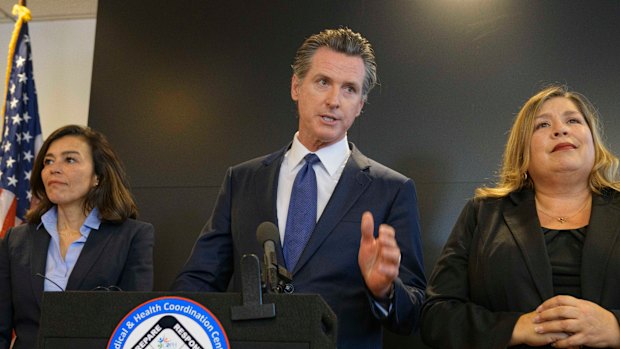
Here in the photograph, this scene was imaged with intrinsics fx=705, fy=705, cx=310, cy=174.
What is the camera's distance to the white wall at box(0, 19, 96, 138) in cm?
461

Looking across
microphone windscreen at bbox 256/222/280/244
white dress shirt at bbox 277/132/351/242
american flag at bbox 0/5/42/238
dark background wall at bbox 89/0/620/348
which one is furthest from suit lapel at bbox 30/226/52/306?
microphone windscreen at bbox 256/222/280/244

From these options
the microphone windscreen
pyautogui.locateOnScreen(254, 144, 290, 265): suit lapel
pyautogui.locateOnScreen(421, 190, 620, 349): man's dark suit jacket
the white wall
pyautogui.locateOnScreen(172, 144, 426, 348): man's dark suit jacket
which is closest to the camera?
the microphone windscreen

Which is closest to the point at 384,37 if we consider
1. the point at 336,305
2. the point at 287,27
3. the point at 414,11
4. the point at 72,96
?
the point at 414,11

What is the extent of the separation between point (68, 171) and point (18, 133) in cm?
131

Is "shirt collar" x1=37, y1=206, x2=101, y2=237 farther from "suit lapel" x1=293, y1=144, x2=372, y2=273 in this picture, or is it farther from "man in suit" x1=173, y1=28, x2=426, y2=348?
"suit lapel" x1=293, y1=144, x2=372, y2=273

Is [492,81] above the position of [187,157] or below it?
above

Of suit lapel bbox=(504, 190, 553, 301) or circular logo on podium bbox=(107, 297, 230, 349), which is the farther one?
suit lapel bbox=(504, 190, 553, 301)

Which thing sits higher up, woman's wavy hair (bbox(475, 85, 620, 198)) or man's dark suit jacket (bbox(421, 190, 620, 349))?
woman's wavy hair (bbox(475, 85, 620, 198))

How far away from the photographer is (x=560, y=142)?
2.33m

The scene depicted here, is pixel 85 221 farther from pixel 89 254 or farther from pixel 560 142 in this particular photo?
pixel 560 142

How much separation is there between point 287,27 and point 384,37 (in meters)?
0.51

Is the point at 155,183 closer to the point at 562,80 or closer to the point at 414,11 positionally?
the point at 414,11

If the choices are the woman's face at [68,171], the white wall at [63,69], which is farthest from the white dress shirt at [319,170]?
the white wall at [63,69]

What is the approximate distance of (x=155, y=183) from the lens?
3.65 m
